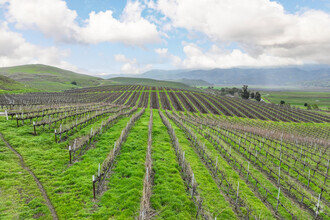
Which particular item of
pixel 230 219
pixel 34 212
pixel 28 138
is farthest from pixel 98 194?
pixel 28 138

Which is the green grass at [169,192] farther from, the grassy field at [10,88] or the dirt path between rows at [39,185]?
the grassy field at [10,88]

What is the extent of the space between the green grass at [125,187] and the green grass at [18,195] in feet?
12.3

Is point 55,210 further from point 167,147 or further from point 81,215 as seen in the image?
point 167,147

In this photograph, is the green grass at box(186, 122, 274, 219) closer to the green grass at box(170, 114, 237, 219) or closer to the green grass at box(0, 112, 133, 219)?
the green grass at box(170, 114, 237, 219)

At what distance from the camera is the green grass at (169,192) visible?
522 inches

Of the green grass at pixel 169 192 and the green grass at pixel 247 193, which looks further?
the green grass at pixel 247 193

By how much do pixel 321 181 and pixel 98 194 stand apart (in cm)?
2513

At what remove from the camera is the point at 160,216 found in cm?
1281

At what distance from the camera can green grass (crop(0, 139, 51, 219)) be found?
11.4 metres

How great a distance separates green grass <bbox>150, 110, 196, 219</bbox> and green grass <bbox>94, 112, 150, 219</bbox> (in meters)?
1.42

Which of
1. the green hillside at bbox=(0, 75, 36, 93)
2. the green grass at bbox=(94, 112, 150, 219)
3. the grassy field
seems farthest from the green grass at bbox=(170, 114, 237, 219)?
the green hillside at bbox=(0, 75, 36, 93)

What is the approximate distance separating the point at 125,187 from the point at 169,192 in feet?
12.4

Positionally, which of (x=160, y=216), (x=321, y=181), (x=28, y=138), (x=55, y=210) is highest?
(x=28, y=138)

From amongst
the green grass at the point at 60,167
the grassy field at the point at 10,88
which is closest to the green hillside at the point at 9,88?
the grassy field at the point at 10,88
